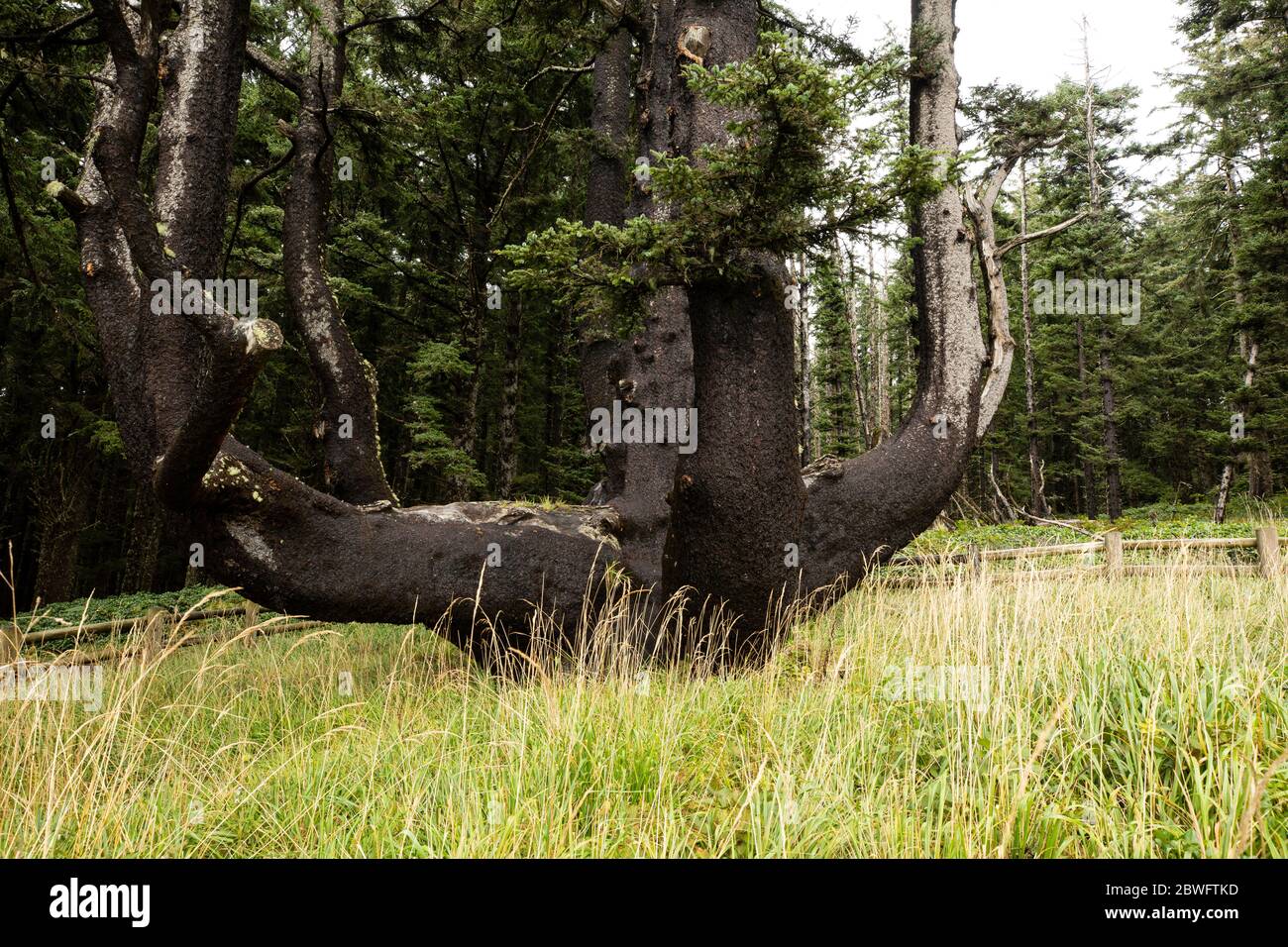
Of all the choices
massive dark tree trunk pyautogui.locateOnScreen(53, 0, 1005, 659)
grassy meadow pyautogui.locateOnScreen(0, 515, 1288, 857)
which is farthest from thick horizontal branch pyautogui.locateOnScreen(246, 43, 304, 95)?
grassy meadow pyautogui.locateOnScreen(0, 515, 1288, 857)

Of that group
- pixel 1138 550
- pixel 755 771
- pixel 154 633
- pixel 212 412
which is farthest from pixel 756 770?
pixel 1138 550

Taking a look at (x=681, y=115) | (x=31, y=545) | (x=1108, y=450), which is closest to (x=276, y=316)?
(x=31, y=545)

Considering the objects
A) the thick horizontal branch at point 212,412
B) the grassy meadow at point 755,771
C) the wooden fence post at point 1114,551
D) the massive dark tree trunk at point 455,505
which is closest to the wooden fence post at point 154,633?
the grassy meadow at point 755,771

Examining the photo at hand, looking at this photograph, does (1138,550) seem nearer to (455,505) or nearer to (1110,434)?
(455,505)

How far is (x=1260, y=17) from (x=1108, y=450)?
37.9 ft

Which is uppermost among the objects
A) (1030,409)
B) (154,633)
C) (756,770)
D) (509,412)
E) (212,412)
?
(1030,409)

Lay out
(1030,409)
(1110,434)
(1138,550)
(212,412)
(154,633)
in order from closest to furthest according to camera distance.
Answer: (212,412), (154,633), (1138,550), (1110,434), (1030,409)

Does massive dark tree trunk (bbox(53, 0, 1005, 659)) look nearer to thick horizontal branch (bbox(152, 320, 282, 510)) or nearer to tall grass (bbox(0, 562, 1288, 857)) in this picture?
thick horizontal branch (bbox(152, 320, 282, 510))

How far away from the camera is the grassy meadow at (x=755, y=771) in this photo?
1818 millimetres

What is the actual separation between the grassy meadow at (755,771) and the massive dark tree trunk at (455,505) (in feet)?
2.62

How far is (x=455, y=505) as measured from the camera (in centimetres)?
445

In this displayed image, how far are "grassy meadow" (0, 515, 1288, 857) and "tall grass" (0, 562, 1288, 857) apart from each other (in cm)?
1

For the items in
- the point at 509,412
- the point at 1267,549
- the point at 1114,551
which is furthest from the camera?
the point at 509,412

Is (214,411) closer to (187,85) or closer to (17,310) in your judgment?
(187,85)
